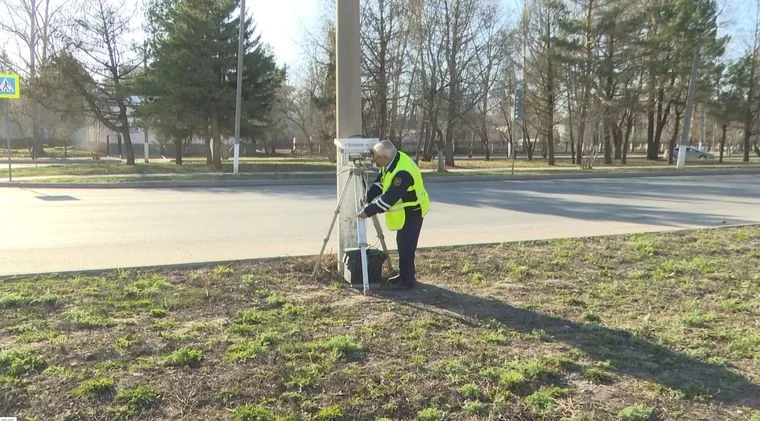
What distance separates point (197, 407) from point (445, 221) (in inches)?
314

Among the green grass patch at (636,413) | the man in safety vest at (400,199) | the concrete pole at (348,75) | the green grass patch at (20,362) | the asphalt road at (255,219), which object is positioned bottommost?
the green grass patch at (636,413)

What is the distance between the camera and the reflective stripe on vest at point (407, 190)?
5.30 metres

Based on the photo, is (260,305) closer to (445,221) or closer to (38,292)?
(38,292)

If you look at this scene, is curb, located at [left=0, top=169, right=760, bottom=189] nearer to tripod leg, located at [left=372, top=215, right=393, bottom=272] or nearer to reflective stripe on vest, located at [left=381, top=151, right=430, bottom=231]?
tripod leg, located at [left=372, top=215, right=393, bottom=272]

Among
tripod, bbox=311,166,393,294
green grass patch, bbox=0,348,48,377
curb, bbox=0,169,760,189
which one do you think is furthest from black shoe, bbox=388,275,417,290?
curb, bbox=0,169,760,189

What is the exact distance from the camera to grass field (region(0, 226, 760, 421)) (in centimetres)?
319

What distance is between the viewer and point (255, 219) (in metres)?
10.7

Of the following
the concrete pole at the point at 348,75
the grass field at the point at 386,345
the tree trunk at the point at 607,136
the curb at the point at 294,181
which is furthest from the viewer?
the tree trunk at the point at 607,136

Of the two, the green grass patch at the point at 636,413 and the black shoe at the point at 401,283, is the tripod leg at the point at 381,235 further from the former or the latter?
the green grass patch at the point at 636,413

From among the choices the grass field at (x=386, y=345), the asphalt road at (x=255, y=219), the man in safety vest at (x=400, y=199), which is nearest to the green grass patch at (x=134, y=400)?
the grass field at (x=386, y=345)

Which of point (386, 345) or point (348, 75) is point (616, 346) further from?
point (348, 75)

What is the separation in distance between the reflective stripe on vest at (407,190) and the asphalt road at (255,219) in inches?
84.4

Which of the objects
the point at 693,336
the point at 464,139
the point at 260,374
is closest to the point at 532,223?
the point at 693,336

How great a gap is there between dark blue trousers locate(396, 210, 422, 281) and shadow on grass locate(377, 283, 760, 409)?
244 mm
